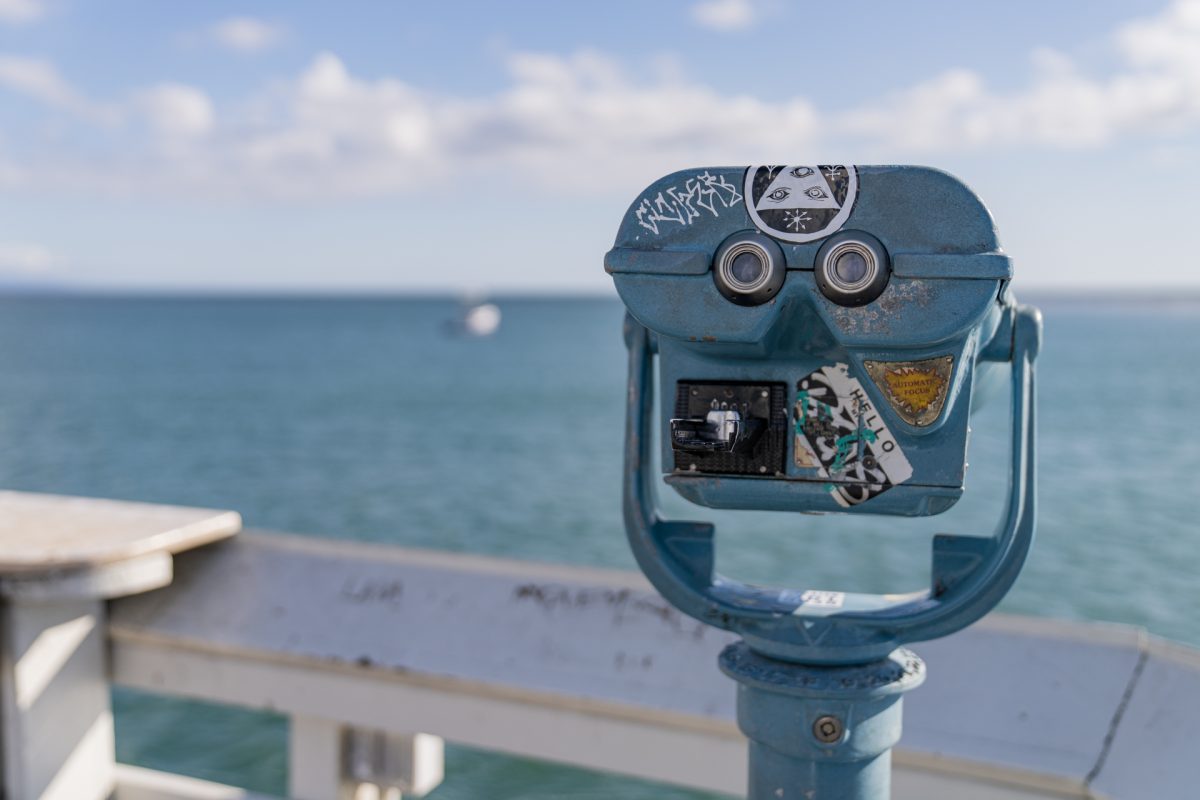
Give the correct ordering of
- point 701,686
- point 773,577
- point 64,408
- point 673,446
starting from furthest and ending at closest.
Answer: point 64,408
point 773,577
point 701,686
point 673,446

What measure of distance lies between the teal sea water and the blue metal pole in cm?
348

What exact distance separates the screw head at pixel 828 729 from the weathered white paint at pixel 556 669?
41cm

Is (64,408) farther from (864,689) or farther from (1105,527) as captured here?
(864,689)

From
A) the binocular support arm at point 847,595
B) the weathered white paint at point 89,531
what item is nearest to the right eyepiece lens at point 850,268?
the binocular support arm at point 847,595

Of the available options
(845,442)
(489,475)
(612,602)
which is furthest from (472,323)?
(845,442)

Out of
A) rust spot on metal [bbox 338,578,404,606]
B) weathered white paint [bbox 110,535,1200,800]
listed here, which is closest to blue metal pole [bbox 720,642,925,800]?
weathered white paint [bbox 110,535,1200,800]

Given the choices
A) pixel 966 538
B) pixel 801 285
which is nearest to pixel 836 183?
pixel 801 285

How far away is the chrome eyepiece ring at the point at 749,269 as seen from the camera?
4.07 ft

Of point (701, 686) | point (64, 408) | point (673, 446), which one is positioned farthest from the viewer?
point (64, 408)

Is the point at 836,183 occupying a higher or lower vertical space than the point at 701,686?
higher

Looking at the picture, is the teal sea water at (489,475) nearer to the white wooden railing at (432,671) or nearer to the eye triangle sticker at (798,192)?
the white wooden railing at (432,671)

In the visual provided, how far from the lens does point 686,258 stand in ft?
4.17

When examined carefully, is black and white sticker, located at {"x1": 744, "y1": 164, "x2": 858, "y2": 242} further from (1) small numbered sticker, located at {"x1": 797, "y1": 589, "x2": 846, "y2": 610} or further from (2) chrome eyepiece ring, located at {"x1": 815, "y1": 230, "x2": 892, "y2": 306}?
(1) small numbered sticker, located at {"x1": 797, "y1": 589, "x2": 846, "y2": 610}

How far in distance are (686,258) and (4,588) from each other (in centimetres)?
137
